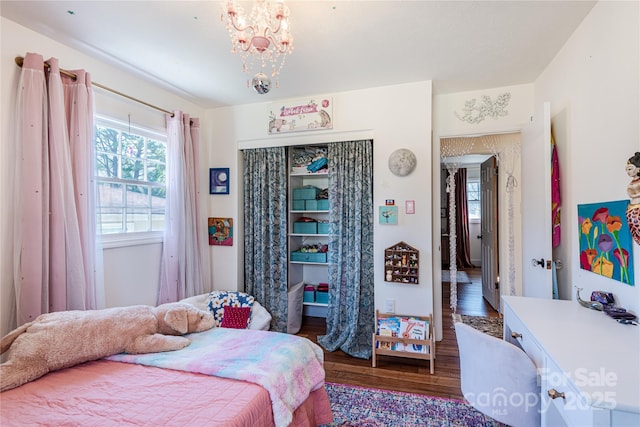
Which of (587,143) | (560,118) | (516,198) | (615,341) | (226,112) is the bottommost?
(615,341)

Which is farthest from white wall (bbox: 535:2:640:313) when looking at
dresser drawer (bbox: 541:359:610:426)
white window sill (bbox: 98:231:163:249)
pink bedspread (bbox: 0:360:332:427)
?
white window sill (bbox: 98:231:163:249)

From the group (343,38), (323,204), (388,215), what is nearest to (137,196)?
(323,204)

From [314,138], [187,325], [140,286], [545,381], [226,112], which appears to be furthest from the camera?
[226,112]

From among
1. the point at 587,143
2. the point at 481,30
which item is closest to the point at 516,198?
the point at 587,143

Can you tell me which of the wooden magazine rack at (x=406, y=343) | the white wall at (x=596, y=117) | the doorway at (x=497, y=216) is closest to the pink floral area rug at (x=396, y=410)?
the wooden magazine rack at (x=406, y=343)

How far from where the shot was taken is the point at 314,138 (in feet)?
9.86

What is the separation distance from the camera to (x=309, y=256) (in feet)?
11.1

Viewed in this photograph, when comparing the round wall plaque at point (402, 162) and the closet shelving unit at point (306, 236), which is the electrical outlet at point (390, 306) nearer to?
the closet shelving unit at point (306, 236)

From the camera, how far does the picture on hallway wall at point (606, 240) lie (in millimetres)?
1379

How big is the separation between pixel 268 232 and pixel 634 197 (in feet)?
9.06

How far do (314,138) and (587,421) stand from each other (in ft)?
8.81

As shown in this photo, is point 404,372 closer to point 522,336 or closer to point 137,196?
point 522,336

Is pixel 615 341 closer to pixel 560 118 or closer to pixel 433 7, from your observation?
pixel 560 118

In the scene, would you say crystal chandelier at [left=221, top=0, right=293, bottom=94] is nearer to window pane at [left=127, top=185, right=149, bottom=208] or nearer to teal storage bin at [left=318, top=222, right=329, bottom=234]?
window pane at [left=127, top=185, right=149, bottom=208]
